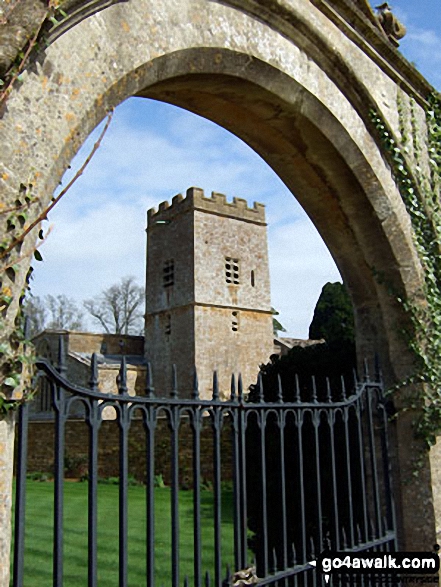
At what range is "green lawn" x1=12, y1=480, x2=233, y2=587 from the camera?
24.5 ft

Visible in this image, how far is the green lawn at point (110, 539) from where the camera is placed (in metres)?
7.46

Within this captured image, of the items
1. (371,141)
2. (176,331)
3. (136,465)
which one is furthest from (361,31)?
(176,331)

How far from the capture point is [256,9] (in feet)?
10.6

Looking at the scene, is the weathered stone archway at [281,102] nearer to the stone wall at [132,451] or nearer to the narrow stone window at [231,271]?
the stone wall at [132,451]

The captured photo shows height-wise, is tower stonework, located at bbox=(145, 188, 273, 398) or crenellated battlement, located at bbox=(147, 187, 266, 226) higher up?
crenellated battlement, located at bbox=(147, 187, 266, 226)

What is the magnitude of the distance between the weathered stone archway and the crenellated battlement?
30304mm

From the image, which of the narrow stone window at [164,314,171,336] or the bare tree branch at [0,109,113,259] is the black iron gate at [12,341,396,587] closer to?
the bare tree branch at [0,109,113,259]

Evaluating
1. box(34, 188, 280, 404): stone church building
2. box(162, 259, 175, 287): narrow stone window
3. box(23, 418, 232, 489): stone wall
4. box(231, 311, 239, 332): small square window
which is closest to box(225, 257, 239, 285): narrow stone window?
box(34, 188, 280, 404): stone church building

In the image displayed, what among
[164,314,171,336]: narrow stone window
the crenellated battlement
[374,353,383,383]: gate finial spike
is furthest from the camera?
the crenellated battlement

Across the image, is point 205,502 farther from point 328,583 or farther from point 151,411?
point 151,411

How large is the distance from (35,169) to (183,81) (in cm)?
145

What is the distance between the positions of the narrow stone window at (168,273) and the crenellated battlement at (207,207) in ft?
9.11

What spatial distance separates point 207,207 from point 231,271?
3997 mm

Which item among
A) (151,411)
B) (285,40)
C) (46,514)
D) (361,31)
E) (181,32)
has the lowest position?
(46,514)
